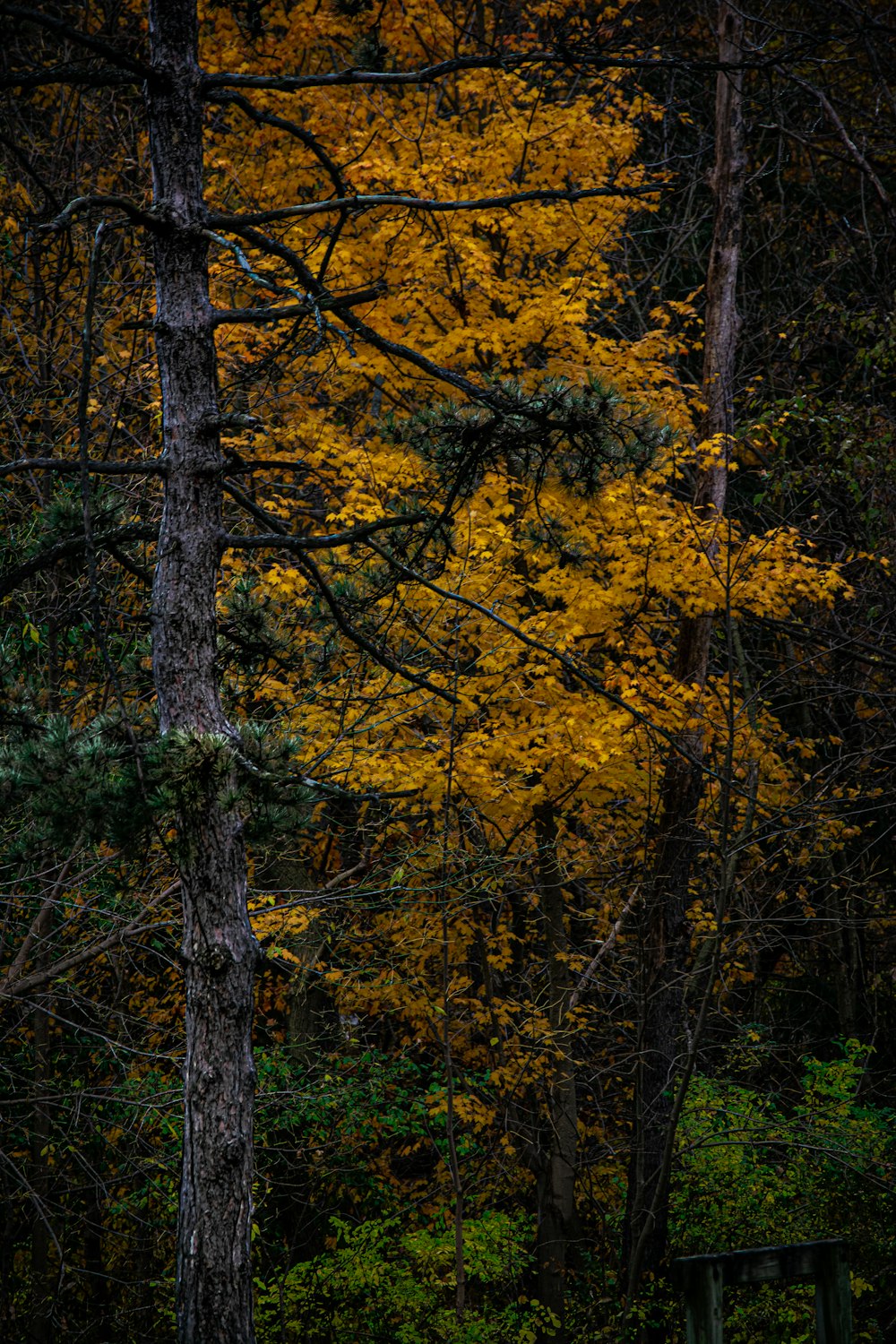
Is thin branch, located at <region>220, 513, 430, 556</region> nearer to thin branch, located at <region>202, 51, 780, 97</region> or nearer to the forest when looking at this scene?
the forest

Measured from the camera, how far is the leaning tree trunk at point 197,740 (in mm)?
3775

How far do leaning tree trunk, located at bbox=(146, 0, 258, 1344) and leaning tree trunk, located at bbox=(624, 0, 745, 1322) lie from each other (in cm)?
457

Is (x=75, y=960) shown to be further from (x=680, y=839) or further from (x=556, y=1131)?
(x=556, y=1131)

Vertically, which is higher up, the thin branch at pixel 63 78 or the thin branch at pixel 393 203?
the thin branch at pixel 63 78

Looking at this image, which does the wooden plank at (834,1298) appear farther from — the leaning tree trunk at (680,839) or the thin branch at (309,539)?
the thin branch at (309,539)

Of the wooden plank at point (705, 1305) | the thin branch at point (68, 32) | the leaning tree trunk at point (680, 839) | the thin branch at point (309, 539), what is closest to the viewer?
the thin branch at point (68, 32)

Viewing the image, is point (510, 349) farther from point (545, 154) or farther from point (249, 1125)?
point (249, 1125)

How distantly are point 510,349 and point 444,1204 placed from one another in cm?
730

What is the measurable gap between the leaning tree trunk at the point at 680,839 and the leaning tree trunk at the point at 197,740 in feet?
15.0

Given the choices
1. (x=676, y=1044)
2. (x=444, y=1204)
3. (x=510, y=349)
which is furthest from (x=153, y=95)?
(x=444, y=1204)

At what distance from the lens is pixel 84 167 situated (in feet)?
29.8

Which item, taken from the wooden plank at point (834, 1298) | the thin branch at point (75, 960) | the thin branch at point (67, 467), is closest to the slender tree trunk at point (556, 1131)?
the thin branch at point (75, 960)

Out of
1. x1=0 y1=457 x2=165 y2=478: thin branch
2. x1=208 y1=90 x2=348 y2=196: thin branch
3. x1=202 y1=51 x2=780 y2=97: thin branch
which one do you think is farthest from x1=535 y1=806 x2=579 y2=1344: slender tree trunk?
x1=202 y1=51 x2=780 y2=97: thin branch

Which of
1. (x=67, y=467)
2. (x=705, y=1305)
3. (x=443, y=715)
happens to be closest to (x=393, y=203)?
(x=67, y=467)
